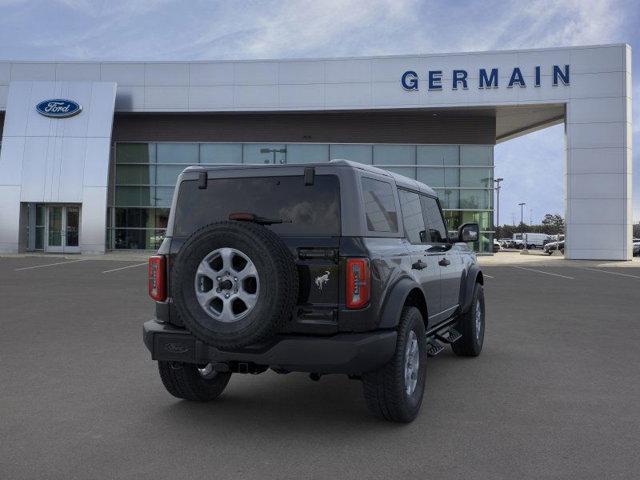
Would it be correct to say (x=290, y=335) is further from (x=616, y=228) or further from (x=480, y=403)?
(x=616, y=228)

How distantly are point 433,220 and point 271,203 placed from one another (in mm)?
2241

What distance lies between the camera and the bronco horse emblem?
4.11 m

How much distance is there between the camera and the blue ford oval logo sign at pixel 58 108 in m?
29.6

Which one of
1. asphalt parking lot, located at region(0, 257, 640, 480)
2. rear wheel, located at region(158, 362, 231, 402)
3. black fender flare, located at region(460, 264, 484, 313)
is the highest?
black fender flare, located at region(460, 264, 484, 313)

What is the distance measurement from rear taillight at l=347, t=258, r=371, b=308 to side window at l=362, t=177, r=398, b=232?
0.38 metres

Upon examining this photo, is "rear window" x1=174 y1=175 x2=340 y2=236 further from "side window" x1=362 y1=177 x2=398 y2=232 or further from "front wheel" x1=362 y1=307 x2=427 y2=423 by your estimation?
"front wheel" x1=362 y1=307 x2=427 y2=423

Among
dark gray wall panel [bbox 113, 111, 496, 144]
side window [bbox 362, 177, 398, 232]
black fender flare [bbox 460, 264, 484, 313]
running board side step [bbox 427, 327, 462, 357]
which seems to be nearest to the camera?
side window [bbox 362, 177, 398, 232]

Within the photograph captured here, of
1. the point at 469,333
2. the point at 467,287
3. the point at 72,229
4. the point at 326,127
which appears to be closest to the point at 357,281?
the point at 467,287

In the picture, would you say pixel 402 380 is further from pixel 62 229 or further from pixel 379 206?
pixel 62 229

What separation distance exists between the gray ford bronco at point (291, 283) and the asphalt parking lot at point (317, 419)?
1.31ft

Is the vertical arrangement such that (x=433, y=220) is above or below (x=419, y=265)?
above

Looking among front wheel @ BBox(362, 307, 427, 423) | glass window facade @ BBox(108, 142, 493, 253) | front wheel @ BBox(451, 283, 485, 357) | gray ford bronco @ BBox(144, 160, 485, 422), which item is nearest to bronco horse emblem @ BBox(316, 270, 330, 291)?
gray ford bronco @ BBox(144, 160, 485, 422)

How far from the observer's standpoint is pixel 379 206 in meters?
4.67

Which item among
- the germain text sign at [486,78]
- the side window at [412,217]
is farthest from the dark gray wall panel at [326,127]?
the side window at [412,217]
